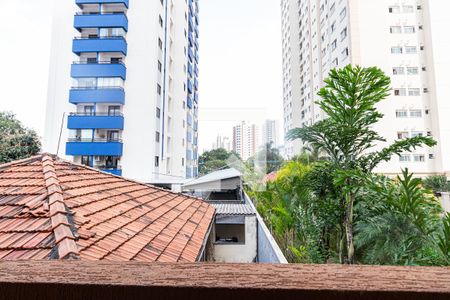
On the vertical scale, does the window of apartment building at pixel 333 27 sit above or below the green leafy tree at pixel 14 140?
above

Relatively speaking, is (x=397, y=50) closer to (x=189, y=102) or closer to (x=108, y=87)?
(x=189, y=102)

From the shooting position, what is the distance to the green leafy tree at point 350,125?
3.84 m

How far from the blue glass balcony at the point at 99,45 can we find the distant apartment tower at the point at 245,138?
1410cm

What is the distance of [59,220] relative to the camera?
267cm

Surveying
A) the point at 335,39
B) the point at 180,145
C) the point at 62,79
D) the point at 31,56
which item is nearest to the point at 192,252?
the point at 31,56

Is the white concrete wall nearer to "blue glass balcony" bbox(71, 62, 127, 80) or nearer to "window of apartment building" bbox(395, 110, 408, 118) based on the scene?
"blue glass balcony" bbox(71, 62, 127, 80)

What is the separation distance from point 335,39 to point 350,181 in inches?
1004

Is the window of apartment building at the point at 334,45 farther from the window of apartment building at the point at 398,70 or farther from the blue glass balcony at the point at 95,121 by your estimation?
the blue glass balcony at the point at 95,121

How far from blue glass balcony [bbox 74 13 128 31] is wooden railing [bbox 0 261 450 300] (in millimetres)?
20893

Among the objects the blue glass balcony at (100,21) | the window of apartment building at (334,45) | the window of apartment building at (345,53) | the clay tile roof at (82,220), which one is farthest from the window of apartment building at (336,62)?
Answer: the clay tile roof at (82,220)

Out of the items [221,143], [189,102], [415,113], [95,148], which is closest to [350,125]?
[95,148]

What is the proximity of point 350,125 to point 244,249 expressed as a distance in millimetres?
5159

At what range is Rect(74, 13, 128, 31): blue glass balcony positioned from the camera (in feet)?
58.3

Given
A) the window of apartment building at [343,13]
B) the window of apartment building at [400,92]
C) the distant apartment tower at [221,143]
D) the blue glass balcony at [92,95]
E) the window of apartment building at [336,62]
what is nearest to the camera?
the blue glass balcony at [92,95]
